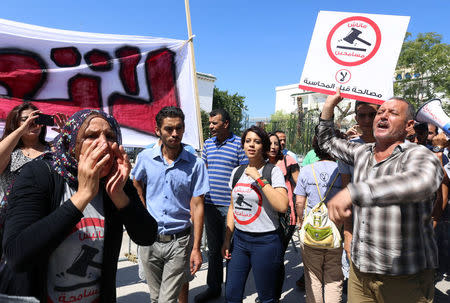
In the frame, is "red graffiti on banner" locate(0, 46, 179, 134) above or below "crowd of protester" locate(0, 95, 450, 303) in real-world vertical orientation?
above

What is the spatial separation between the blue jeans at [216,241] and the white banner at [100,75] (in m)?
1.14

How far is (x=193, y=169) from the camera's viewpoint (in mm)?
2674

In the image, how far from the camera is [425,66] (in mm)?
17266

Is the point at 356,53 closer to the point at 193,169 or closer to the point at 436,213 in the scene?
the point at 193,169

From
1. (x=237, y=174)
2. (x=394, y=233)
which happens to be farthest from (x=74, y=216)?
(x=237, y=174)

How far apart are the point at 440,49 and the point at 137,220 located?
21.1 metres

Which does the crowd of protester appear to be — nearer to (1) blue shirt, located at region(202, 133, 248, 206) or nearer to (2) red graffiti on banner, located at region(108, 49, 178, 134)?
(1) blue shirt, located at region(202, 133, 248, 206)

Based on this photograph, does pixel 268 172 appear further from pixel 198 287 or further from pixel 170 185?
pixel 198 287

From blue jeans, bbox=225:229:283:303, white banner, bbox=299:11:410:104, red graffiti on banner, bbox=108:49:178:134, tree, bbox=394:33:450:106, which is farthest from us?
tree, bbox=394:33:450:106

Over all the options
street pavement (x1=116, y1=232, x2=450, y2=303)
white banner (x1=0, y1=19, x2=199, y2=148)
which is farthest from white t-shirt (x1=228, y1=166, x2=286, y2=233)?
white banner (x1=0, y1=19, x2=199, y2=148)

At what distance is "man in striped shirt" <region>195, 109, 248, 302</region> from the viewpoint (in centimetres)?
358

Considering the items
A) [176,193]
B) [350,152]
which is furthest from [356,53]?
[176,193]

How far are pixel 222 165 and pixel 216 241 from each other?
96 cm

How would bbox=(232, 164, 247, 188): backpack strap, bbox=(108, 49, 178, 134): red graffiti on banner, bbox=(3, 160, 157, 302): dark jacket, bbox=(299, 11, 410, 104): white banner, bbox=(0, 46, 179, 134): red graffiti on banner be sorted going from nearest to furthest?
1. bbox=(3, 160, 157, 302): dark jacket
2. bbox=(299, 11, 410, 104): white banner
3. bbox=(232, 164, 247, 188): backpack strap
4. bbox=(0, 46, 179, 134): red graffiti on banner
5. bbox=(108, 49, 178, 134): red graffiti on banner
